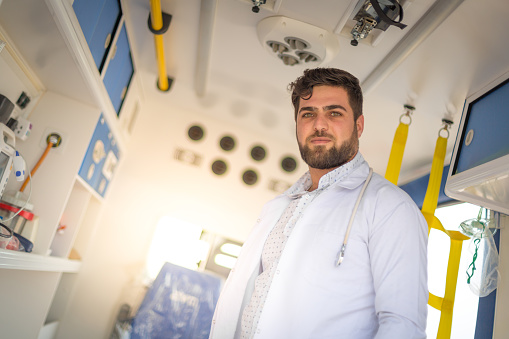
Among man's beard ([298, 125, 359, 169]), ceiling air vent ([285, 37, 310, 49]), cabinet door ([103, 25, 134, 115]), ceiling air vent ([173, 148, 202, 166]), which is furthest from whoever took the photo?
ceiling air vent ([173, 148, 202, 166])

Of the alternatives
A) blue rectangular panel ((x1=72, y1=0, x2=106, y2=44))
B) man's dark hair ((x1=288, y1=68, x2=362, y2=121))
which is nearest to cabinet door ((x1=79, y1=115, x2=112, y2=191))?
blue rectangular panel ((x1=72, y1=0, x2=106, y2=44))

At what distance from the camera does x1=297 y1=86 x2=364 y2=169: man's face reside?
1.62 meters

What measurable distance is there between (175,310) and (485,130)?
2027 millimetres

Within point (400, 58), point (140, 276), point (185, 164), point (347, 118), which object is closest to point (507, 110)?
point (400, 58)

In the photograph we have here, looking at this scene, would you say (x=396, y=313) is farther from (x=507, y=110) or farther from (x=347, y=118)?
(x=507, y=110)

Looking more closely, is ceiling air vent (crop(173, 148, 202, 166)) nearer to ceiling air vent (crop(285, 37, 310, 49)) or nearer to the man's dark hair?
ceiling air vent (crop(285, 37, 310, 49))

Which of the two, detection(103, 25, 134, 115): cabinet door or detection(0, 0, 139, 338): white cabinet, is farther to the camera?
detection(103, 25, 134, 115): cabinet door

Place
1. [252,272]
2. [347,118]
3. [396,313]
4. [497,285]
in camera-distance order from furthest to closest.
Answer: [497,285] → [347,118] → [252,272] → [396,313]

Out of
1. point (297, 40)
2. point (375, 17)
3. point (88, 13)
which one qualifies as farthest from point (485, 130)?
point (88, 13)

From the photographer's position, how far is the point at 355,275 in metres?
1.24

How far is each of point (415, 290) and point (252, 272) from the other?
2.05ft

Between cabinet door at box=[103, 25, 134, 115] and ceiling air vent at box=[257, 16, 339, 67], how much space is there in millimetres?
963

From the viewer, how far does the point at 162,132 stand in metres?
3.86

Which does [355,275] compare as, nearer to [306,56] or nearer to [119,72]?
[306,56]
